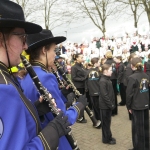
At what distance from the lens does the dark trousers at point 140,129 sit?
445 cm

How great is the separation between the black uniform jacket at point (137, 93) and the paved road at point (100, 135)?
1083 millimetres

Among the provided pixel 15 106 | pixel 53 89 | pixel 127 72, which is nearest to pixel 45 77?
pixel 53 89

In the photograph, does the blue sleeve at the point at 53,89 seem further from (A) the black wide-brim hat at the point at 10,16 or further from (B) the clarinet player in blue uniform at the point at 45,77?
(A) the black wide-brim hat at the point at 10,16

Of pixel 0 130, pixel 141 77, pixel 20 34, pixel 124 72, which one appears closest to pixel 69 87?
pixel 141 77

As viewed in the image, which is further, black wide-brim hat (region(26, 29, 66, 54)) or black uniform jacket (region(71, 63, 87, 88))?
black uniform jacket (region(71, 63, 87, 88))

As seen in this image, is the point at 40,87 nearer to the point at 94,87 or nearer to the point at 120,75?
the point at 94,87

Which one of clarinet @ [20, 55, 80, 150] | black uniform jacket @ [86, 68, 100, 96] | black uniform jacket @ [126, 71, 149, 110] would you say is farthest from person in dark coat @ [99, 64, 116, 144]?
clarinet @ [20, 55, 80, 150]

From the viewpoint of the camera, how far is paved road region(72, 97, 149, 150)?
497 centimetres

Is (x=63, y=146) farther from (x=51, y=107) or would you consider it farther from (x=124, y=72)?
(x=124, y=72)

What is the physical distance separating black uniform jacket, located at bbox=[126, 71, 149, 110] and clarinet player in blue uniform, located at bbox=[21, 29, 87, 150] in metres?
2.08

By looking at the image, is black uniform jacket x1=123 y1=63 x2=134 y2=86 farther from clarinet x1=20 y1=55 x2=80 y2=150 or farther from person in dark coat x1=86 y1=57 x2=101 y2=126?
clarinet x1=20 y1=55 x2=80 y2=150

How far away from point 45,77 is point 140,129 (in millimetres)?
2994

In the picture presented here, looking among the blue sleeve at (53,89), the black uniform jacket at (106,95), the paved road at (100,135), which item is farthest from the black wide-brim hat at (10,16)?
the paved road at (100,135)

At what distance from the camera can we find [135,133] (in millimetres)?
4547
